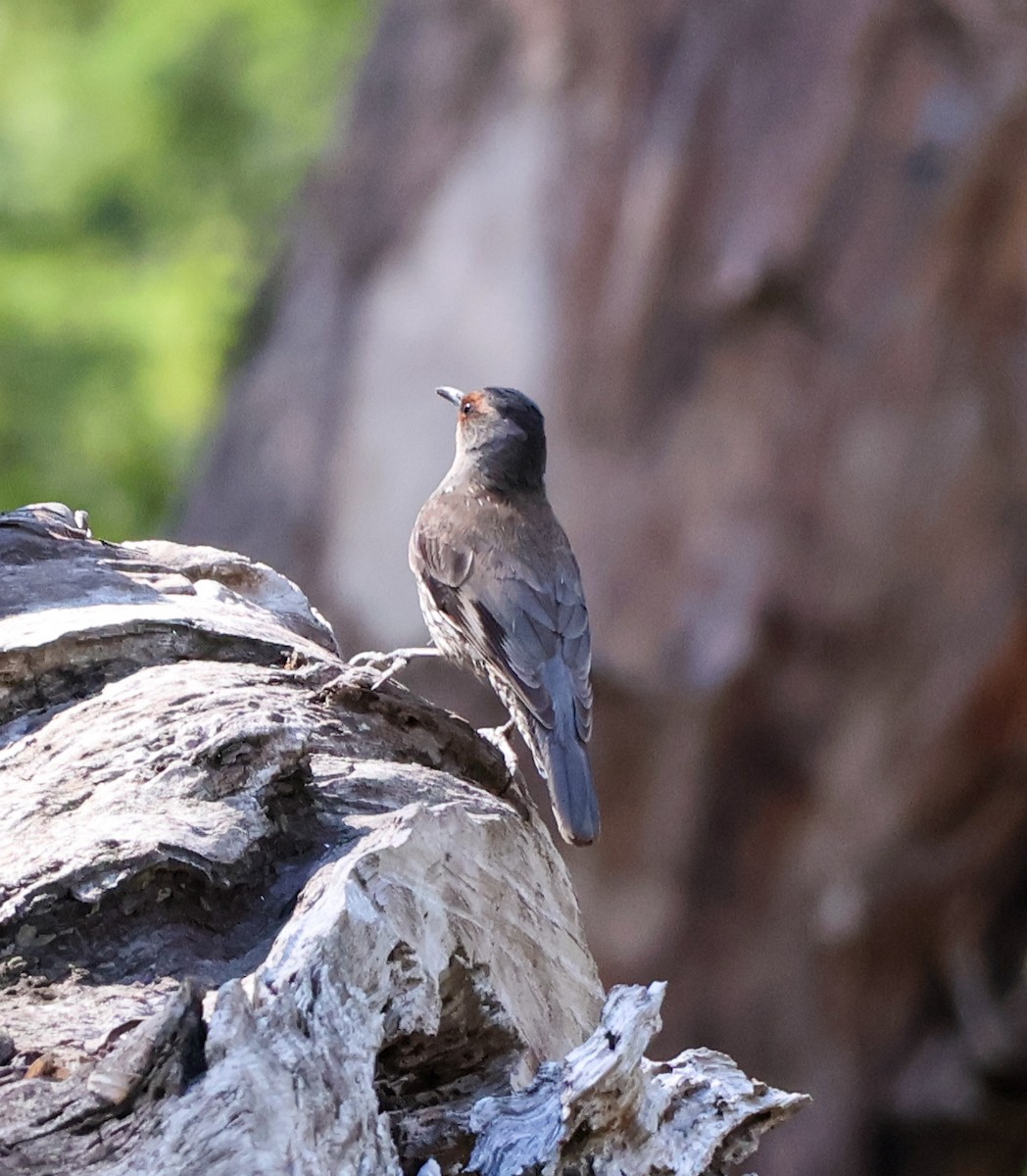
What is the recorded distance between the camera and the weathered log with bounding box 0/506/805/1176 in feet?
6.86

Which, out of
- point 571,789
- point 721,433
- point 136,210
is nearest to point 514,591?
point 571,789

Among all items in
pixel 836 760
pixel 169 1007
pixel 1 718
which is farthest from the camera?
pixel 836 760

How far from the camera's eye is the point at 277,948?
2.28 metres

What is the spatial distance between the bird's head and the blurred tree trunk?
1639 millimetres

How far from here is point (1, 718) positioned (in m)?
2.94

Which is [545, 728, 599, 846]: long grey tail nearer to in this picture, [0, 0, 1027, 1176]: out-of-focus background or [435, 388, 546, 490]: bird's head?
[435, 388, 546, 490]: bird's head

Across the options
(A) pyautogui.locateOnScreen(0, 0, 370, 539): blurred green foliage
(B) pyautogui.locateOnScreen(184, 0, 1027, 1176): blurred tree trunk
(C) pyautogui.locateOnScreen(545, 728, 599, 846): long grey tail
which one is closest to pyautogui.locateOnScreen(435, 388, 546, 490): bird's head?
(C) pyautogui.locateOnScreen(545, 728, 599, 846): long grey tail

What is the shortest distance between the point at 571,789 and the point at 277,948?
1579mm

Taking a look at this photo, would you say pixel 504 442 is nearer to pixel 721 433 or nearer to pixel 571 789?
pixel 571 789

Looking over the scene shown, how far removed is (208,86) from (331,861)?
6.95 m

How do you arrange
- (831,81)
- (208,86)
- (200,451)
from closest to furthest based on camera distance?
(831,81) → (200,451) → (208,86)

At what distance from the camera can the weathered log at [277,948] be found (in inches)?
82.3

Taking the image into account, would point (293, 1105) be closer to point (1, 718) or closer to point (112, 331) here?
point (1, 718)

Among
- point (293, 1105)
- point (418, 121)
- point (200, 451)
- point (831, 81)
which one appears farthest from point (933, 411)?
point (293, 1105)
